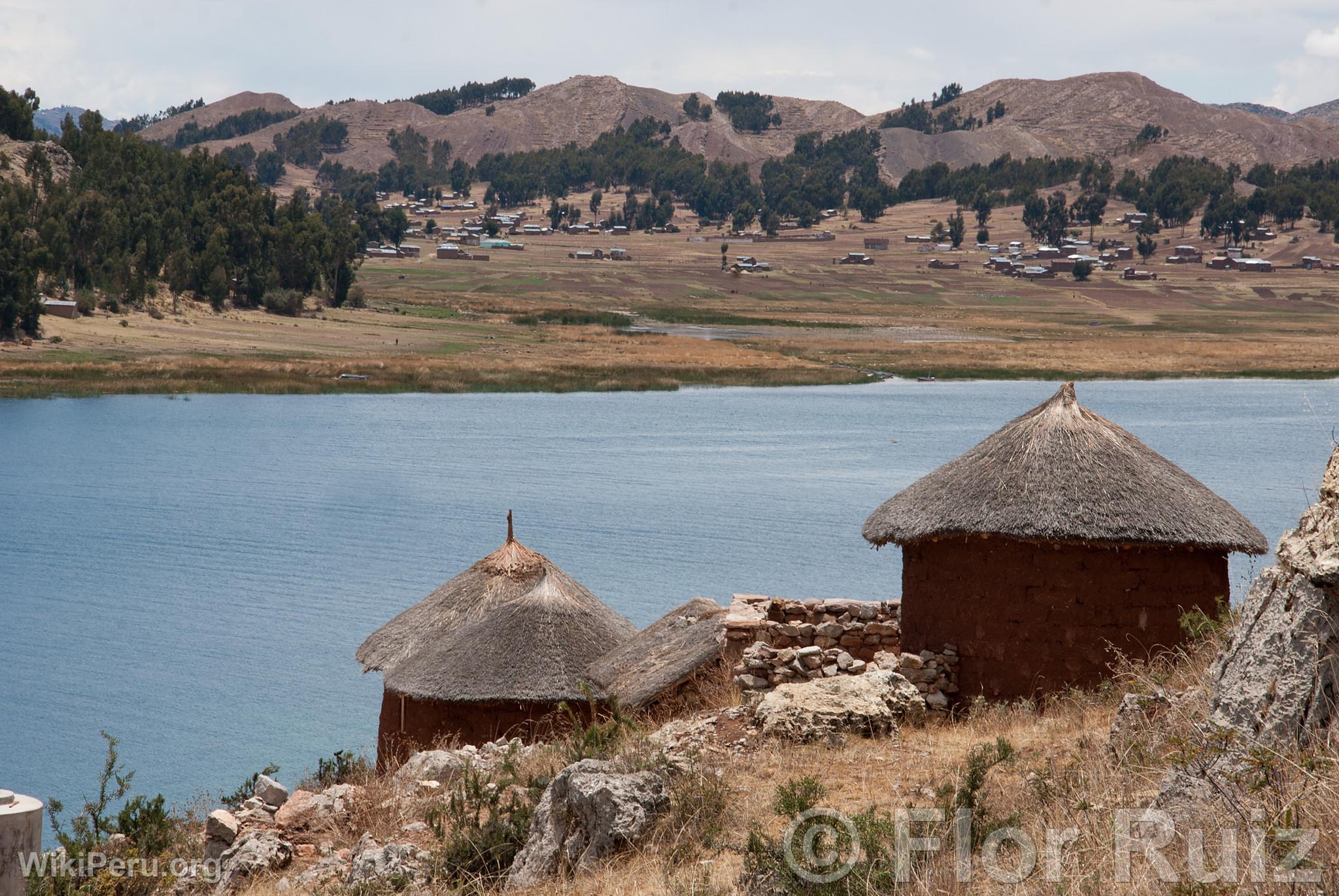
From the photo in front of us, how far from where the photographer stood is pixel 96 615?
3556cm

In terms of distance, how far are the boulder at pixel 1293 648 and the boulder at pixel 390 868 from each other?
5096 mm

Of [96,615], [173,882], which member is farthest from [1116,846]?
[96,615]

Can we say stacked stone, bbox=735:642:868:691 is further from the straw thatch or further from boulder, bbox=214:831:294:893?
boulder, bbox=214:831:294:893

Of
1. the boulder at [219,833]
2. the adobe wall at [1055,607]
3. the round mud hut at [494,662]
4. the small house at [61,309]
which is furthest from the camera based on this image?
the small house at [61,309]

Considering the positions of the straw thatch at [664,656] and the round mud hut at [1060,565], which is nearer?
the round mud hut at [1060,565]

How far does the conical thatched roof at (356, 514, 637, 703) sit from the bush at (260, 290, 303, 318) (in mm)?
91110

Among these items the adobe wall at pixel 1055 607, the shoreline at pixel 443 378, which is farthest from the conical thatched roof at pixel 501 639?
the shoreline at pixel 443 378

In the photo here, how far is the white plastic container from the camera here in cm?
702

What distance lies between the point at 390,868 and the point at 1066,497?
25.2 feet

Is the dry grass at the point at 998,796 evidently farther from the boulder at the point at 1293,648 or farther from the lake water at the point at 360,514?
the lake water at the point at 360,514

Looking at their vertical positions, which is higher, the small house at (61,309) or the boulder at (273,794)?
the small house at (61,309)

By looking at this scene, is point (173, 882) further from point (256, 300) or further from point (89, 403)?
point (256, 300)

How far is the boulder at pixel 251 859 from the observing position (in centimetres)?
1059

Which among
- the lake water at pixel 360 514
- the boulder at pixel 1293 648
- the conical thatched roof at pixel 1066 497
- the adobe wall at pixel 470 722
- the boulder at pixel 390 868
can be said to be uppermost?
the boulder at pixel 1293 648
